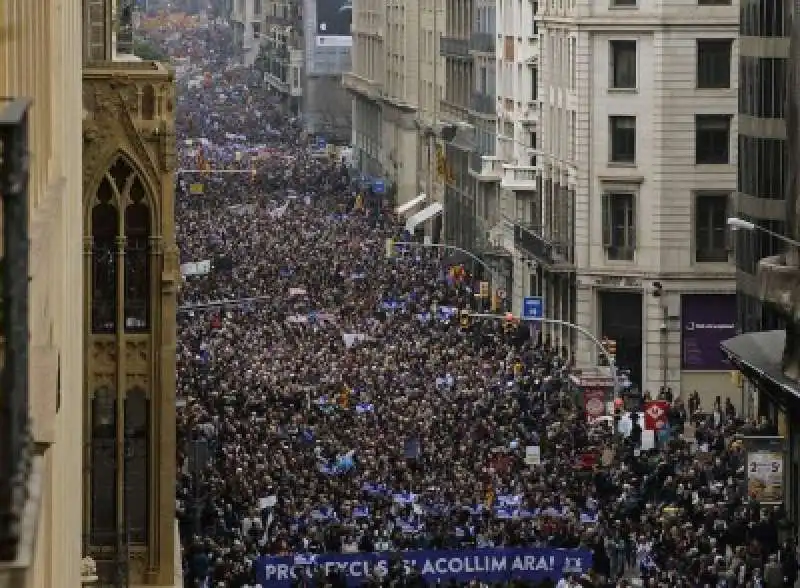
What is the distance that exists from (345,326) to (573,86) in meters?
9.74

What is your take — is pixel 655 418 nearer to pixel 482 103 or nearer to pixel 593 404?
pixel 593 404

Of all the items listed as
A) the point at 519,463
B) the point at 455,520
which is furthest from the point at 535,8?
the point at 455,520

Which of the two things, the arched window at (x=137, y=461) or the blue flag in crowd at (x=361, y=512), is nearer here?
the arched window at (x=137, y=461)

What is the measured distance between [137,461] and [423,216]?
295 feet

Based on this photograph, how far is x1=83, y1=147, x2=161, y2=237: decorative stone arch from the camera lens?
30.2 m

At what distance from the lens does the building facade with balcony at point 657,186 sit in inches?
3002

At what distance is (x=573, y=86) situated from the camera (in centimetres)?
8244

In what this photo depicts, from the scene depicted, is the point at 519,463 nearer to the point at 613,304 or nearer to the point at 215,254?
the point at 613,304

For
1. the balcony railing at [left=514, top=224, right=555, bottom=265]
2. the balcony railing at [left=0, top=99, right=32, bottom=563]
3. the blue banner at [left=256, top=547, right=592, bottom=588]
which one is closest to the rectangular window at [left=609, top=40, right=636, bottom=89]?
the balcony railing at [left=514, top=224, right=555, bottom=265]

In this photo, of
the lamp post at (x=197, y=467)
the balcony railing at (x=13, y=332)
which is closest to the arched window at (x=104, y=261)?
A: the lamp post at (x=197, y=467)

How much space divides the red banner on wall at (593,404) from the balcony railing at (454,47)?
2096 inches

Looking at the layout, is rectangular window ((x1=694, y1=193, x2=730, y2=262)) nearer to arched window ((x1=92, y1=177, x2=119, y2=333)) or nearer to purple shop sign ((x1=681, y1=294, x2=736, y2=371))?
purple shop sign ((x1=681, y1=294, x2=736, y2=371))

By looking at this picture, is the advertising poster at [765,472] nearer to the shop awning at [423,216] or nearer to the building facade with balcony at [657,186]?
the building facade with balcony at [657,186]

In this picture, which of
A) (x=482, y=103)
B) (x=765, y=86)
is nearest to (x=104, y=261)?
(x=765, y=86)
